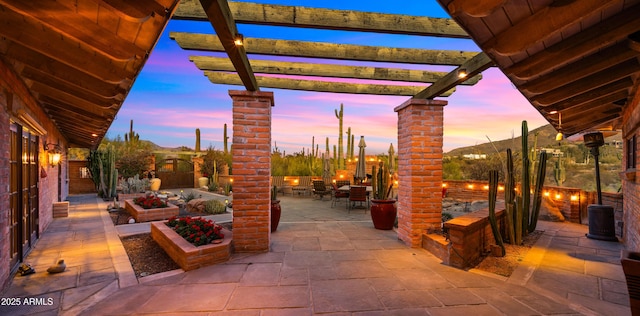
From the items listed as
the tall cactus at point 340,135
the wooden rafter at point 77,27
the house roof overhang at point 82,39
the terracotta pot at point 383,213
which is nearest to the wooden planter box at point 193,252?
the house roof overhang at point 82,39

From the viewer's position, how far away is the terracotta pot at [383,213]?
5664mm

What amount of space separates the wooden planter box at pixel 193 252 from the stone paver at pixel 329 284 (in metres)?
0.11

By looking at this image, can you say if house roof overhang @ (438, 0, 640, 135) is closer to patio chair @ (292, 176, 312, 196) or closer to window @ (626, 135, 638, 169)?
window @ (626, 135, 638, 169)

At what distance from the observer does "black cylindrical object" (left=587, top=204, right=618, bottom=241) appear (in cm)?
515

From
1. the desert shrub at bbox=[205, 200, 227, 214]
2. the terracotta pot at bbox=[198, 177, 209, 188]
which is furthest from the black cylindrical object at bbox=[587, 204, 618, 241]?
the terracotta pot at bbox=[198, 177, 209, 188]

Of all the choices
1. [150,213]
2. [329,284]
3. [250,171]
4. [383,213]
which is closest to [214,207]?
[150,213]

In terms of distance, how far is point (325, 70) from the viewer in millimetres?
4246

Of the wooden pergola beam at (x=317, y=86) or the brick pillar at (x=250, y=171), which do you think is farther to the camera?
the wooden pergola beam at (x=317, y=86)

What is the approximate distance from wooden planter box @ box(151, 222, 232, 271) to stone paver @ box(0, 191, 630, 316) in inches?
4.4

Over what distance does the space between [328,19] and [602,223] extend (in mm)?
6216

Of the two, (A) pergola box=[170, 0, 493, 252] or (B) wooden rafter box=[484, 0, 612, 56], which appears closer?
(B) wooden rafter box=[484, 0, 612, 56]

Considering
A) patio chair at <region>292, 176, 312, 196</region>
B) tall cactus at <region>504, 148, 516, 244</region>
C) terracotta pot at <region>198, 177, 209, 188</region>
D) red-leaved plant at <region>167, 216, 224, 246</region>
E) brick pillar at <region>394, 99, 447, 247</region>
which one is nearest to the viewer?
red-leaved plant at <region>167, 216, 224, 246</region>

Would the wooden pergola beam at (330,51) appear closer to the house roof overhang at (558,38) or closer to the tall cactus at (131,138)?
the house roof overhang at (558,38)

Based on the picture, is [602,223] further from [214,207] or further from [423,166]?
[214,207]
